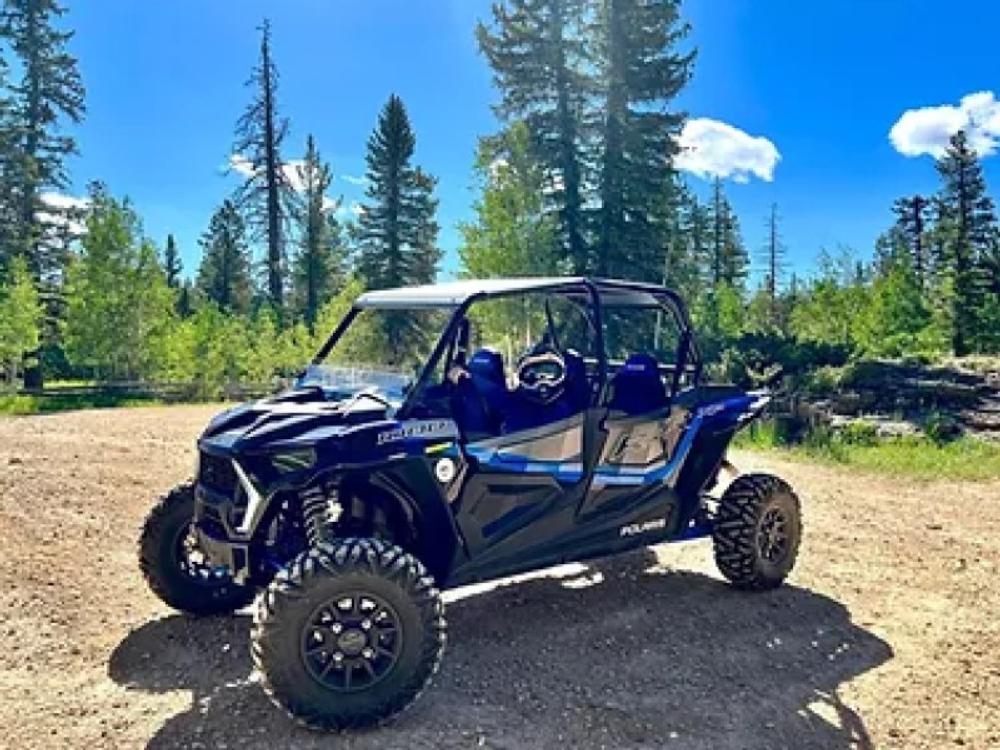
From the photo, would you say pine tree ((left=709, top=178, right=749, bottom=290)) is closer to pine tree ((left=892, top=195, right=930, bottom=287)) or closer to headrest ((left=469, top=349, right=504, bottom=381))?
pine tree ((left=892, top=195, right=930, bottom=287))

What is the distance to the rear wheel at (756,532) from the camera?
18.7 ft

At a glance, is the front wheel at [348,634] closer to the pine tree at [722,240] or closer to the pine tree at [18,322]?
the pine tree at [18,322]

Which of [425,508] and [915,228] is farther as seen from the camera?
[915,228]

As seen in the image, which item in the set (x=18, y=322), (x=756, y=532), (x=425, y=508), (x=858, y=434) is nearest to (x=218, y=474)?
(x=425, y=508)

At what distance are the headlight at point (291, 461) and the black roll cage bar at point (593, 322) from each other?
0.58 meters

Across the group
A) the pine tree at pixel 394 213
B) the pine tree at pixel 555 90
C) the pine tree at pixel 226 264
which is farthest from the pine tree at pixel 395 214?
the pine tree at pixel 226 264

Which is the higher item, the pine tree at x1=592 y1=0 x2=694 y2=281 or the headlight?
the pine tree at x1=592 y1=0 x2=694 y2=281

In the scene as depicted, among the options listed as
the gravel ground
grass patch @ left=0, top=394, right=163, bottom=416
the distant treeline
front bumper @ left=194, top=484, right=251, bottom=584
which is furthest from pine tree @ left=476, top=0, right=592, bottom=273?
front bumper @ left=194, top=484, right=251, bottom=584

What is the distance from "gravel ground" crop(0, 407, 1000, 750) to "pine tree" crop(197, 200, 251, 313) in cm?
4069

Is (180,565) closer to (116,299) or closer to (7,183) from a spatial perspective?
(116,299)

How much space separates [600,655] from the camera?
4730mm

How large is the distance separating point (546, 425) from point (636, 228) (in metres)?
21.2

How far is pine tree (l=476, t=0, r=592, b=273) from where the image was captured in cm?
2503

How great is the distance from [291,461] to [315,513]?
51 centimetres
